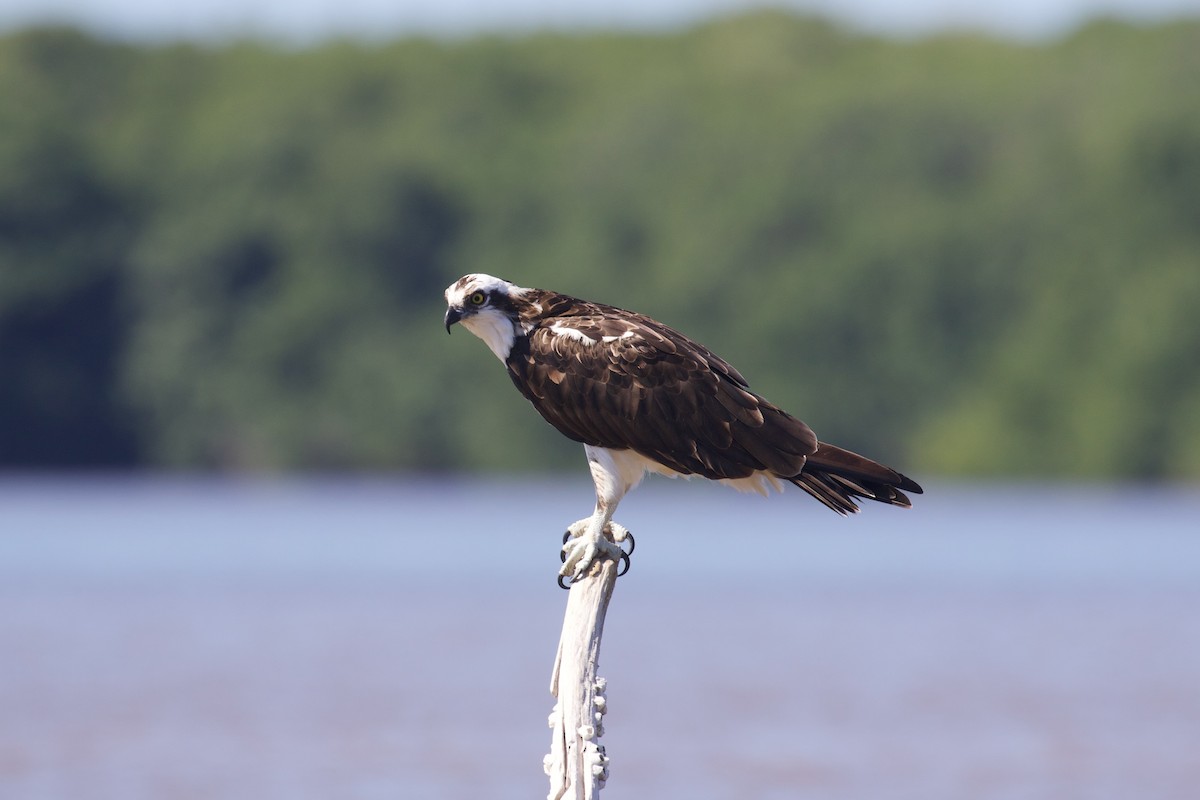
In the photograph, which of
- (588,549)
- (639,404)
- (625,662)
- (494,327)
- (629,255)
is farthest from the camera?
(629,255)

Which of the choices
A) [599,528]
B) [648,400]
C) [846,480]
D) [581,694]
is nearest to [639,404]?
[648,400]

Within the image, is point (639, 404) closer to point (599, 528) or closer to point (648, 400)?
point (648, 400)

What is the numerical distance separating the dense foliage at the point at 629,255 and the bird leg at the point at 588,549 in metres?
49.3

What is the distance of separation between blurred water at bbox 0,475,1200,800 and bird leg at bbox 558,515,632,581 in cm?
949

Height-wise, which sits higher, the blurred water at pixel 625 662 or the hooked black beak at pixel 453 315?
the blurred water at pixel 625 662

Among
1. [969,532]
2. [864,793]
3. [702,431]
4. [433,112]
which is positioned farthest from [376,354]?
[702,431]

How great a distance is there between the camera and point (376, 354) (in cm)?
6606

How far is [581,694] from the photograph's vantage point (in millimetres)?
8844

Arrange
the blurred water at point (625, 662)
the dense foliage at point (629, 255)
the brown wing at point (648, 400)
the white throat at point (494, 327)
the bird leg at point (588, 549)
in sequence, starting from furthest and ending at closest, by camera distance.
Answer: the dense foliage at point (629, 255) → the blurred water at point (625, 662) → the white throat at point (494, 327) → the brown wing at point (648, 400) → the bird leg at point (588, 549)

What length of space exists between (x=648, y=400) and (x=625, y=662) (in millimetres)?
18298

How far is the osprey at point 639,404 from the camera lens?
9188mm

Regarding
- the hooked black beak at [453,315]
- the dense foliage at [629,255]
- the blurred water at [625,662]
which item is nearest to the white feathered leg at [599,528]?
the hooked black beak at [453,315]

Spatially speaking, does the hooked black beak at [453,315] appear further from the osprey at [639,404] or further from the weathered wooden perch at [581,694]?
the weathered wooden perch at [581,694]

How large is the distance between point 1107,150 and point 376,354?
22072 mm
